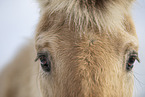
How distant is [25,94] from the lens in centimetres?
296

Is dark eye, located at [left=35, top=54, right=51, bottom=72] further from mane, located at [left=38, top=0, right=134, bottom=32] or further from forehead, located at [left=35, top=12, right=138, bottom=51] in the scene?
mane, located at [left=38, top=0, right=134, bottom=32]

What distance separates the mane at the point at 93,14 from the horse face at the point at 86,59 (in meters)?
0.04

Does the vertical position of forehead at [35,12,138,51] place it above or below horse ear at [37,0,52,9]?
Answer: below

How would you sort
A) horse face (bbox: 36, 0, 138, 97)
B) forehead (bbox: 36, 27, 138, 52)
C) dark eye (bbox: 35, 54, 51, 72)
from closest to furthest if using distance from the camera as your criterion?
horse face (bbox: 36, 0, 138, 97), forehead (bbox: 36, 27, 138, 52), dark eye (bbox: 35, 54, 51, 72)

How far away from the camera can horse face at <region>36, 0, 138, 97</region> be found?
133 cm

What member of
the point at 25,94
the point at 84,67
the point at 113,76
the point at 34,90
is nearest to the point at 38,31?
the point at 84,67

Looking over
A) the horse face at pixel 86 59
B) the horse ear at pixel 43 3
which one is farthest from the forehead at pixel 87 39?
the horse ear at pixel 43 3

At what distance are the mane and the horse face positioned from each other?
4 centimetres

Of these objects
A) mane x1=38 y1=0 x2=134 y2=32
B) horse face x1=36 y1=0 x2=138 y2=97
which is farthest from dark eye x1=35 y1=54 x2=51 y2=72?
mane x1=38 y1=0 x2=134 y2=32

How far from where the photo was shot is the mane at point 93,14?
1.51 meters

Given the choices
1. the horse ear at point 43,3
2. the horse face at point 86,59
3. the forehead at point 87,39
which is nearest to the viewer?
the horse face at point 86,59

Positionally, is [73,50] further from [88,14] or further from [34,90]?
[34,90]

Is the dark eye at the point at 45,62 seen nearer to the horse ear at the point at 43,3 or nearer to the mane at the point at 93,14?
the mane at the point at 93,14

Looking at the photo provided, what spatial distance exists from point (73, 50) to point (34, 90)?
162 centimetres
